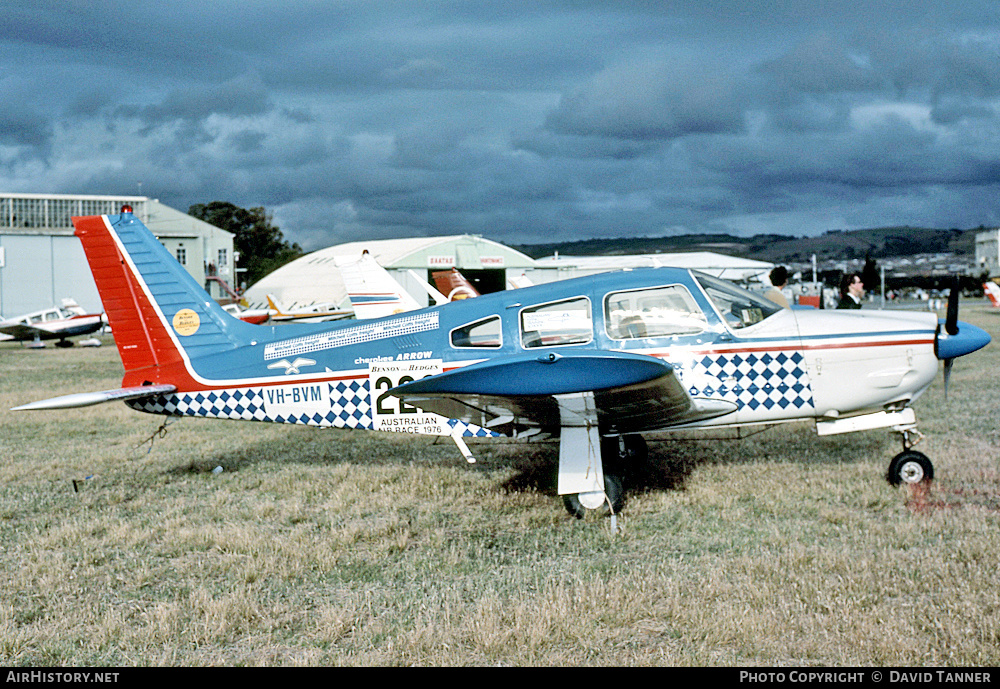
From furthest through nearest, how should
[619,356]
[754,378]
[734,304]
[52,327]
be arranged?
1. [52,327]
2. [734,304]
3. [754,378]
4. [619,356]

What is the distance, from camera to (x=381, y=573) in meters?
4.98

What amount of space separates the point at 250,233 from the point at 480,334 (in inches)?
3566

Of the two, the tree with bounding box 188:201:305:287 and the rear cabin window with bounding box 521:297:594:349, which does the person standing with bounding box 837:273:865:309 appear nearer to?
the rear cabin window with bounding box 521:297:594:349

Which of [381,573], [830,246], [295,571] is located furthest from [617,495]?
[830,246]

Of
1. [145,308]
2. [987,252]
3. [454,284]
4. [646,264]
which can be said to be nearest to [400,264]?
[646,264]

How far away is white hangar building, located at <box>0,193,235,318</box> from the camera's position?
50.4m

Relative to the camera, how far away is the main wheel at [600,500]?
5988 millimetres

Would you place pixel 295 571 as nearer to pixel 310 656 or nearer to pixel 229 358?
pixel 310 656

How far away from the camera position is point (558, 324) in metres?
6.18

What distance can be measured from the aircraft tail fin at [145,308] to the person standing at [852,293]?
6.78 m

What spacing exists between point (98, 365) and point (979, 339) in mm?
21592

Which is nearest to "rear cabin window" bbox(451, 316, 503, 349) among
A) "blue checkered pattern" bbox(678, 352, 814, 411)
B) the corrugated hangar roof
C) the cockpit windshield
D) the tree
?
"blue checkered pattern" bbox(678, 352, 814, 411)

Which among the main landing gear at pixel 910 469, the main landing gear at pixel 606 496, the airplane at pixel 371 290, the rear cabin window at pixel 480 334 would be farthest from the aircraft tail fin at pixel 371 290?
the main landing gear at pixel 910 469

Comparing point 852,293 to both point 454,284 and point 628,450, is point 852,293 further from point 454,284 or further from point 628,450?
point 454,284
